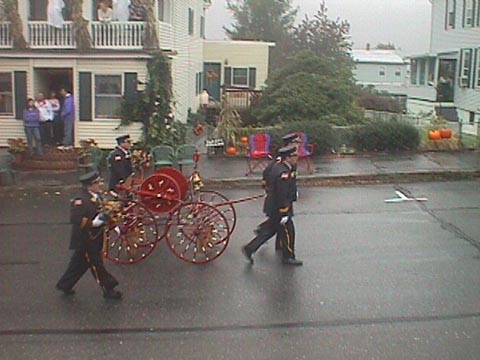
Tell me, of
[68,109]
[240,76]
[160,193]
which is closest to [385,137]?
[68,109]

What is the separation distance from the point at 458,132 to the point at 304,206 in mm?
10079

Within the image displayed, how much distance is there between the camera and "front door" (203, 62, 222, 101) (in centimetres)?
3756

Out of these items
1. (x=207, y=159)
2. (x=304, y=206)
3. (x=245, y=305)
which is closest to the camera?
(x=245, y=305)

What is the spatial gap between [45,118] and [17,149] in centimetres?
149

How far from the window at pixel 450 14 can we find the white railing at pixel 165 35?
19124mm

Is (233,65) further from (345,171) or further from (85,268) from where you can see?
(85,268)

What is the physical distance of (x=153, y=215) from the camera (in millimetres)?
10031

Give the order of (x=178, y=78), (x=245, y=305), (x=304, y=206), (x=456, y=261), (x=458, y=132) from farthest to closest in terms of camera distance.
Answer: (x=178, y=78) < (x=458, y=132) < (x=304, y=206) < (x=456, y=261) < (x=245, y=305)

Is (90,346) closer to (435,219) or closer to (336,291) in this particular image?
(336,291)

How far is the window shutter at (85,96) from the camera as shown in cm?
2147

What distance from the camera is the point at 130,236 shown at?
9.73 meters

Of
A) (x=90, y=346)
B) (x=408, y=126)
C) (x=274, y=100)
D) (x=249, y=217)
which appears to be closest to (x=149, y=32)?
(x=274, y=100)

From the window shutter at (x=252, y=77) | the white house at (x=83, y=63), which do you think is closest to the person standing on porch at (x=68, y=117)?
the white house at (x=83, y=63)

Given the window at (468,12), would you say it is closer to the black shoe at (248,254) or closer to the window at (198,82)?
the window at (198,82)
